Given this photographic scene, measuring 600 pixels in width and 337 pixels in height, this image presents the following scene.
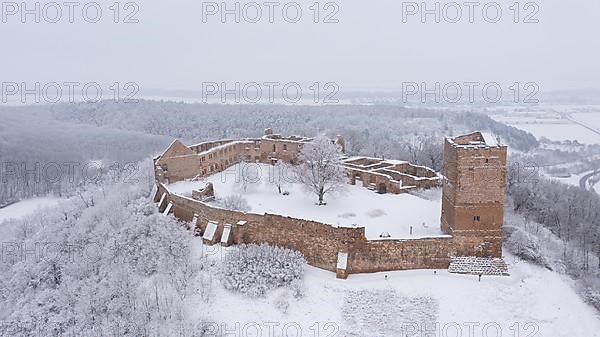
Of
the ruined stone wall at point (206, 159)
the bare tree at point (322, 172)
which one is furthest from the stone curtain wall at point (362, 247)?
the ruined stone wall at point (206, 159)

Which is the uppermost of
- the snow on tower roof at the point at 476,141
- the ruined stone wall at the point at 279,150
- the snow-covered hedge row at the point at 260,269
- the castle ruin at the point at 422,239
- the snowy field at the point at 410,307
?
the snow on tower roof at the point at 476,141

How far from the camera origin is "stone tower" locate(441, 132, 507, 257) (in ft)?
84.9

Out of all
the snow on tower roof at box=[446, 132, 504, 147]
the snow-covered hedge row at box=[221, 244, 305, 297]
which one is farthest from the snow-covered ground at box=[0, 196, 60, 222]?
the snow on tower roof at box=[446, 132, 504, 147]

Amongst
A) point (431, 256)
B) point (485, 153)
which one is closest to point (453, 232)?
point (431, 256)

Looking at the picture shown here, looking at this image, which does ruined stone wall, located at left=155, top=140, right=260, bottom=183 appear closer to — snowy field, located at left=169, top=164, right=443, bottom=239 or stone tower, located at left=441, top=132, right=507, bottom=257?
snowy field, located at left=169, top=164, right=443, bottom=239

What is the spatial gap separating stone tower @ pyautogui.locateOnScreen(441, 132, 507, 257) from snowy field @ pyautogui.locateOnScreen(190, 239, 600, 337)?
88.2 inches

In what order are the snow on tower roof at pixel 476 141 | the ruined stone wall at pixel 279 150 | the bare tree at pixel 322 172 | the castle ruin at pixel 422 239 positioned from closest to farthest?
the castle ruin at pixel 422 239 → the snow on tower roof at pixel 476 141 → the bare tree at pixel 322 172 → the ruined stone wall at pixel 279 150

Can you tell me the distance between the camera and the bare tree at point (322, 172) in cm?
3428

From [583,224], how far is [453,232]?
25.3 meters

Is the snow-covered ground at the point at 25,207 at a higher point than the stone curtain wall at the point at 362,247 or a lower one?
lower

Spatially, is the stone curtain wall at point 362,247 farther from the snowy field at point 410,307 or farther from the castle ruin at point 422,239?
the snowy field at point 410,307

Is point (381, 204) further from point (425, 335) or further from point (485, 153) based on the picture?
point (425, 335)

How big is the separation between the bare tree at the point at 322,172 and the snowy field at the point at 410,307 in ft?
30.4

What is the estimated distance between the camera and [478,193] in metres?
26.3
